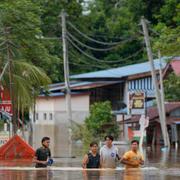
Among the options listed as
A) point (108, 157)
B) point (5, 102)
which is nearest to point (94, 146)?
point (108, 157)

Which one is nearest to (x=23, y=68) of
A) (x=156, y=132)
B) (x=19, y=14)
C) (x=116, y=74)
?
(x=19, y=14)

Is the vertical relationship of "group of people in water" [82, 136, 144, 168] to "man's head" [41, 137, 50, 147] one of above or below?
below

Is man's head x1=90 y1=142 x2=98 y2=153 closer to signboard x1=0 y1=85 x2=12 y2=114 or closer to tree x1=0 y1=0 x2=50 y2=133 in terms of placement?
tree x1=0 y1=0 x2=50 y2=133

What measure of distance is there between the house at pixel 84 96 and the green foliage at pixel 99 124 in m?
6.98

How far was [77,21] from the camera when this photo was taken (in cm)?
7212

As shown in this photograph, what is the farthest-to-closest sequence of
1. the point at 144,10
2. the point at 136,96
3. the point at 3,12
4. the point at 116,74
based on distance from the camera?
the point at 144,10 < the point at 116,74 < the point at 136,96 < the point at 3,12

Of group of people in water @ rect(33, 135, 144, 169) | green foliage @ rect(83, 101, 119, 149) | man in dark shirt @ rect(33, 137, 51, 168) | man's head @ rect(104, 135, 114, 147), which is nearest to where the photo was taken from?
man's head @ rect(104, 135, 114, 147)

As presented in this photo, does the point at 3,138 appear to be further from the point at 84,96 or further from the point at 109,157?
the point at 84,96

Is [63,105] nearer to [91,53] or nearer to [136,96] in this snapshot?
[91,53]

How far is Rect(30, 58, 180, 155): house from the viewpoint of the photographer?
6312 centimetres

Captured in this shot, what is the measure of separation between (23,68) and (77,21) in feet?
138

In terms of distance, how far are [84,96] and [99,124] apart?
37.7 ft

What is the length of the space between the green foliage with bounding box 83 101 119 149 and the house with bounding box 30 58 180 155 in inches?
275

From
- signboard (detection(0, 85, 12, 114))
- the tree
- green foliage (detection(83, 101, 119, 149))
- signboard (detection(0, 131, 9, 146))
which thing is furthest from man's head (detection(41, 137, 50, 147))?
green foliage (detection(83, 101, 119, 149))
